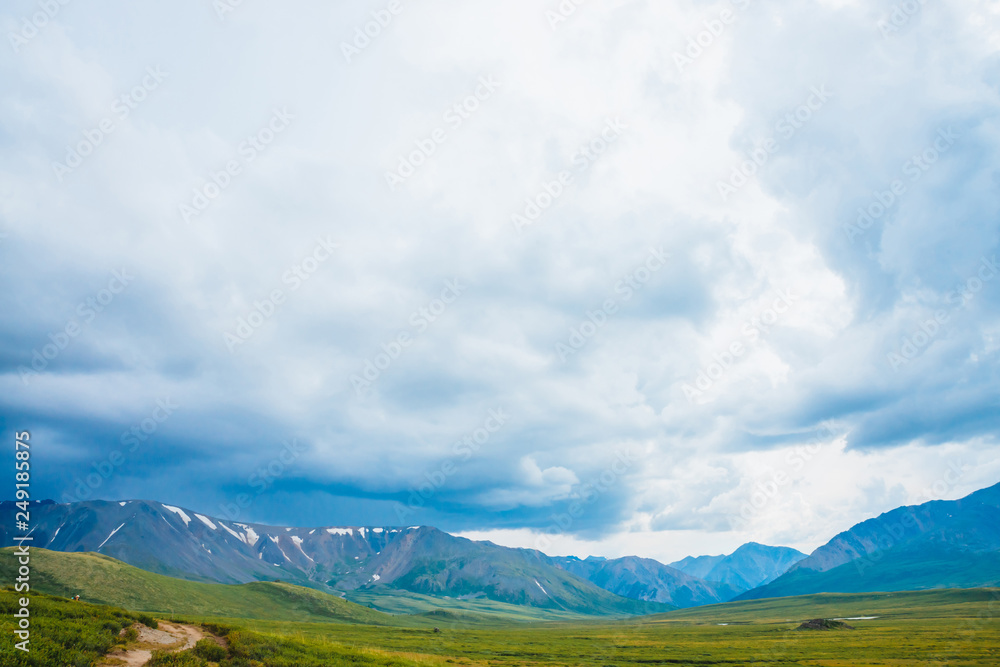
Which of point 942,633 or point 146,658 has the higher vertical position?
point 146,658

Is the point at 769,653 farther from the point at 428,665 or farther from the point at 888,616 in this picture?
the point at 888,616

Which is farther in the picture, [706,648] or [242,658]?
[706,648]

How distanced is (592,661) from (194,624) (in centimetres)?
6886

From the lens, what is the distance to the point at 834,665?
263 ft

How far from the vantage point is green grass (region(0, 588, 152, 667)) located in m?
24.8

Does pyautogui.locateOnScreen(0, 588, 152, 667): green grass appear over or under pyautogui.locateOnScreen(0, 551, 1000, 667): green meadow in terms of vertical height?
over

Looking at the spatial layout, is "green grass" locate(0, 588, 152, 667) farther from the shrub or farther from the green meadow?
the shrub

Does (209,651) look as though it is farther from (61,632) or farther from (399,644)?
(399,644)

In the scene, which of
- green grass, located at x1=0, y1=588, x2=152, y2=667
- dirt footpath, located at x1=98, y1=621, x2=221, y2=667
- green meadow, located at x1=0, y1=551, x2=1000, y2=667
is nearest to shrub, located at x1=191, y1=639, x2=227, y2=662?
green meadow, located at x1=0, y1=551, x2=1000, y2=667

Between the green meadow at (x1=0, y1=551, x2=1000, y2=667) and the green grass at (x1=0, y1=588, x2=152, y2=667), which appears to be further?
the green meadow at (x1=0, y1=551, x2=1000, y2=667)

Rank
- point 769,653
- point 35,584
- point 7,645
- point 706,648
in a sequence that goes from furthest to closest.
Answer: point 35,584 → point 706,648 → point 769,653 → point 7,645

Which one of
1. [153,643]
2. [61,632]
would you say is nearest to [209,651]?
[153,643]

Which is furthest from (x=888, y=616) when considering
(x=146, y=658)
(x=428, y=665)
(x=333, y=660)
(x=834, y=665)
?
(x=146, y=658)

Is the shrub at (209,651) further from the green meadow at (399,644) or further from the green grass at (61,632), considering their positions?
the green grass at (61,632)
